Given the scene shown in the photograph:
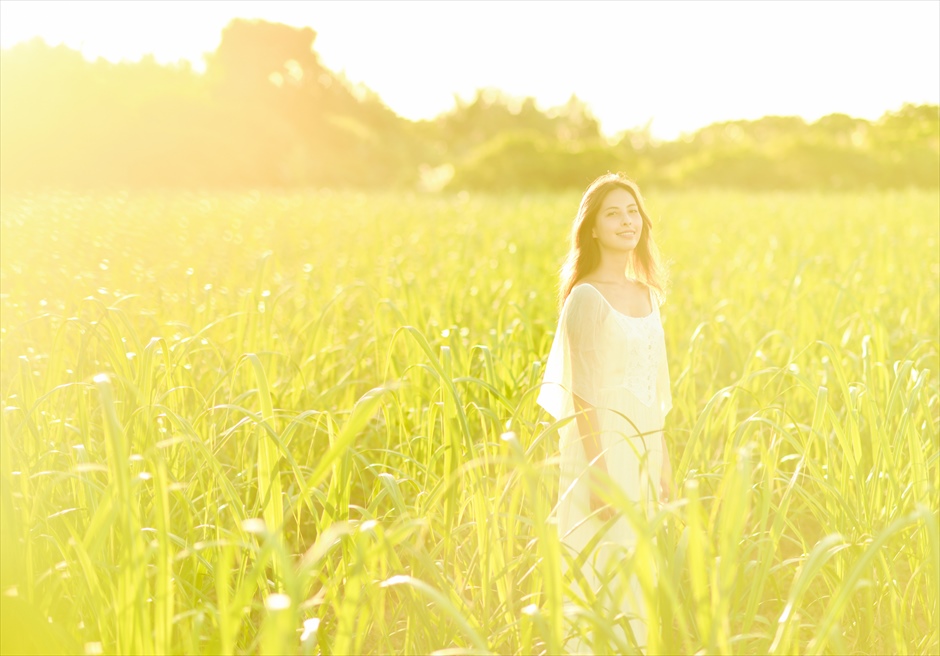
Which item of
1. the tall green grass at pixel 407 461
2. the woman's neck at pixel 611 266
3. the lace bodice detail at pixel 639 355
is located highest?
the woman's neck at pixel 611 266

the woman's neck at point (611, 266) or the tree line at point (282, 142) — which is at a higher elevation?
the tree line at point (282, 142)

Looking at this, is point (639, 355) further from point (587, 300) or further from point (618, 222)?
point (618, 222)

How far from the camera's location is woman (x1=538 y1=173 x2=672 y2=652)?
7.09 feet

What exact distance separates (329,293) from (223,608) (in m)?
4.01

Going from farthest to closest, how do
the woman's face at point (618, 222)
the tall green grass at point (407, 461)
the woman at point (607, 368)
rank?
the woman's face at point (618, 222) < the woman at point (607, 368) < the tall green grass at point (407, 461)

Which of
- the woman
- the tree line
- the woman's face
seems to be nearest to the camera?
the woman

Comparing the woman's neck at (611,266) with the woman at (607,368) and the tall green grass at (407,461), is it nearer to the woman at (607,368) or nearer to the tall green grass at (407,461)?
the woman at (607,368)

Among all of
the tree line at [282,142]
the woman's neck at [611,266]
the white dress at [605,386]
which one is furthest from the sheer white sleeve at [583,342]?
the tree line at [282,142]

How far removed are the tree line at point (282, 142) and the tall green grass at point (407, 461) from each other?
19643 millimetres

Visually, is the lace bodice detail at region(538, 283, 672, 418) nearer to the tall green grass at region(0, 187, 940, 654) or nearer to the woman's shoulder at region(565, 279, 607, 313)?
the woman's shoulder at region(565, 279, 607, 313)

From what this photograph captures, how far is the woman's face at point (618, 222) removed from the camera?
228 centimetres

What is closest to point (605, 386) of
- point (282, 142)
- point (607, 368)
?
point (607, 368)

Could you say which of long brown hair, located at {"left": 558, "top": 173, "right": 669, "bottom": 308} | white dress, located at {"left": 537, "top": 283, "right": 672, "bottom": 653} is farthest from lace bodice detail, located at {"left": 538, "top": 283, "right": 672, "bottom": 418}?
long brown hair, located at {"left": 558, "top": 173, "right": 669, "bottom": 308}

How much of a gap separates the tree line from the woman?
879 inches
